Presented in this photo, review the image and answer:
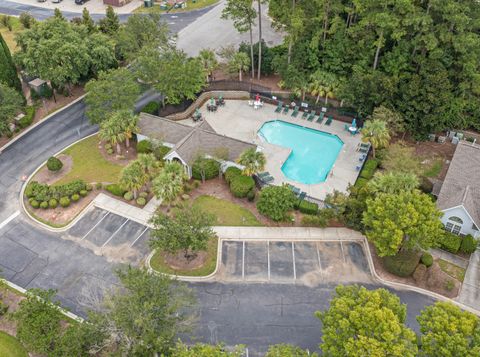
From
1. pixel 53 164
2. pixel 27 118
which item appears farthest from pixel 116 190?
pixel 27 118

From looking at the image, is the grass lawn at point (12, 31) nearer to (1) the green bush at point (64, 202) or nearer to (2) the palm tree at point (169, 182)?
(1) the green bush at point (64, 202)

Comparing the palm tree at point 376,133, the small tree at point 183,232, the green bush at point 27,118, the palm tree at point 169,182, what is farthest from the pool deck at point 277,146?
the green bush at point 27,118

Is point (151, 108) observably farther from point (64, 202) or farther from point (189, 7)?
point (189, 7)

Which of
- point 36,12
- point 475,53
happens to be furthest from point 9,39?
point 475,53

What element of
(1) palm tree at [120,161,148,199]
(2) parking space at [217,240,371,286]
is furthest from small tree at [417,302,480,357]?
(1) palm tree at [120,161,148,199]

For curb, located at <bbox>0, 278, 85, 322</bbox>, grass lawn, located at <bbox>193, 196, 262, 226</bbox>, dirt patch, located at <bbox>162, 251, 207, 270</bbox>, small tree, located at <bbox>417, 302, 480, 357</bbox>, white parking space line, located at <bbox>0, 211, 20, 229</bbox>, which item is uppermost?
small tree, located at <bbox>417, 302, 480, 357</bbox>

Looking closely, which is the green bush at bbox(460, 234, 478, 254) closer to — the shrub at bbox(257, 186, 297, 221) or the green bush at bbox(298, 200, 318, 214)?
the green bush at bbox(298, 200, 318, 214)

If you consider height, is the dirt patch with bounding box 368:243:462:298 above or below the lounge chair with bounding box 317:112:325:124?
below
